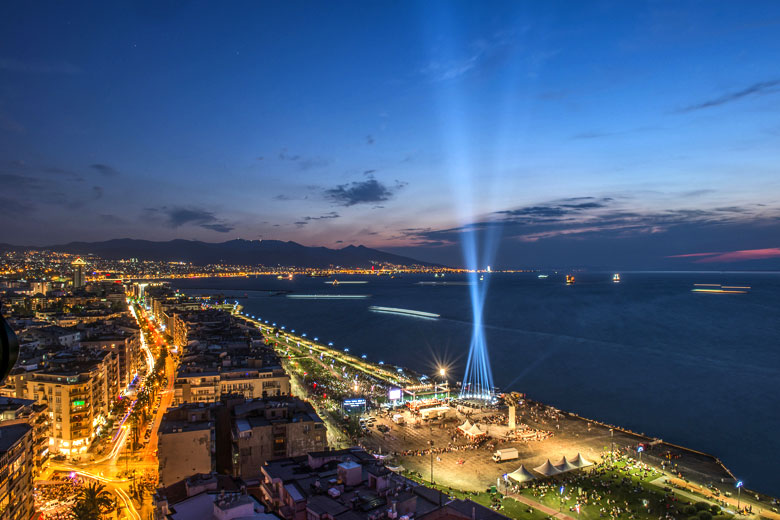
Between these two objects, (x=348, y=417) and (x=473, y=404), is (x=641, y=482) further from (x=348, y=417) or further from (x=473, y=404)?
(x=348, y=417)

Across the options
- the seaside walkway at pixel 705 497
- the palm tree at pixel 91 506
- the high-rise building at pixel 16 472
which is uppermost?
the high-rise building at pixel 16 472

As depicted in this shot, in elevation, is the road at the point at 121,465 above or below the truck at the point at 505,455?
above

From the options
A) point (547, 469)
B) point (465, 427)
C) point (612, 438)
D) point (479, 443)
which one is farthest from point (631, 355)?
point (547, 469)

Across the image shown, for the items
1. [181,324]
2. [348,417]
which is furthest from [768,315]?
[181,324]

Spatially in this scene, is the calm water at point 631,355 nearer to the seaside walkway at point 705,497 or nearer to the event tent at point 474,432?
the seaside walkway at point 705,497

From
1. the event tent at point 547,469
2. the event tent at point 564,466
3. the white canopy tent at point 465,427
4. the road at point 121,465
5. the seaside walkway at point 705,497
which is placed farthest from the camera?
the white canopy tent at point 465,427

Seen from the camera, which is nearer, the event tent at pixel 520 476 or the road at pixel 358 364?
the event tent at pixel 520 476

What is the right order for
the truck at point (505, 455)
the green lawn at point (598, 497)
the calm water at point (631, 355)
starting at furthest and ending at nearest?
1. the calm water at point (631, 355)
2. the truck at point (505, 455)
3. the green lawn at point (598, 497)

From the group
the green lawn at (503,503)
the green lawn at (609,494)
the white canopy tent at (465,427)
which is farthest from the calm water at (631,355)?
the green lawn at (503,503)
